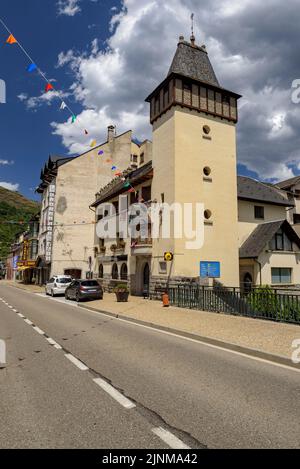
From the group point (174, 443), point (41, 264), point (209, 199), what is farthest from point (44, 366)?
point (41, 264)

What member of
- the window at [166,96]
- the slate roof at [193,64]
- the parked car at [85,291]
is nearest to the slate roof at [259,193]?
the slate roof at [193,64]

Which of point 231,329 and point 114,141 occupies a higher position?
point 114,141

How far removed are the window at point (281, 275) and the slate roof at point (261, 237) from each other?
2118 millimetres

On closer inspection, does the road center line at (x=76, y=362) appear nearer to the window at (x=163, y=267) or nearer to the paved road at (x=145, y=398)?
the paved road at (x=145, y=398)

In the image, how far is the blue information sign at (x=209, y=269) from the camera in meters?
22.5

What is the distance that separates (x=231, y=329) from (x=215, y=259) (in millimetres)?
13398

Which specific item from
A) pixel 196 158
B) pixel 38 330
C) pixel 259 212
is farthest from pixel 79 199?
pixel 38 330

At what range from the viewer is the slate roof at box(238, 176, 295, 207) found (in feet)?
93.0

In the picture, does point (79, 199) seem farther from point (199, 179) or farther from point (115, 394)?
point (115, 394)

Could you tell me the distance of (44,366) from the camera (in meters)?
6.53

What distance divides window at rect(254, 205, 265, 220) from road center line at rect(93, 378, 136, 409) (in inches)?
982

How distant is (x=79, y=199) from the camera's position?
135 feet
